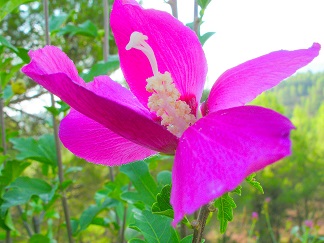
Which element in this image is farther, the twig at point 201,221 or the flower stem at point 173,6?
the flower stem at point 173,6

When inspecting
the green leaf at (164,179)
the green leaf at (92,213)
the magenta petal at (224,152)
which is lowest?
the green leaf at (92,213)

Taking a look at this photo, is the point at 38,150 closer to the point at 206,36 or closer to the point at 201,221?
the point at 206,36

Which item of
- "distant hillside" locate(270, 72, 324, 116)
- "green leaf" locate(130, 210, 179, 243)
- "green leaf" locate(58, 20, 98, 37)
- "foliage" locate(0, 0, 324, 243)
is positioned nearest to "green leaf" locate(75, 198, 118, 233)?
"foliage" locate(0, 0, 324, 243)

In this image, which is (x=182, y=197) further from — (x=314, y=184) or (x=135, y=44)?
(x=314, y=184)

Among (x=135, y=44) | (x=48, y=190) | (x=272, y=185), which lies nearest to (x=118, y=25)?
(x=135, y=44)

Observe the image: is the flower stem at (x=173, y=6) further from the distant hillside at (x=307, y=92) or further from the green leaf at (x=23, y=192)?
the distant hillside at (x=307, y=92)

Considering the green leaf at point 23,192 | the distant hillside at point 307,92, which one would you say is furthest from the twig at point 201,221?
the distant hillside at point 307,92

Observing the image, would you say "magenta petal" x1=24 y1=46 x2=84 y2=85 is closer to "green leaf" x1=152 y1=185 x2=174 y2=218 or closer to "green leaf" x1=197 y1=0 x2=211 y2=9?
"green leaf" x1=152 y1=185 x2=174 y2=218
